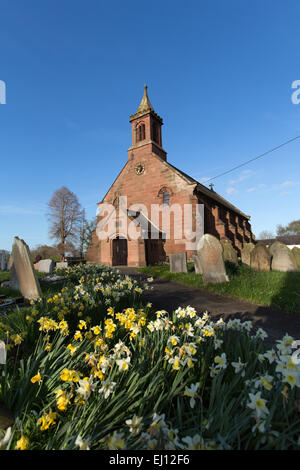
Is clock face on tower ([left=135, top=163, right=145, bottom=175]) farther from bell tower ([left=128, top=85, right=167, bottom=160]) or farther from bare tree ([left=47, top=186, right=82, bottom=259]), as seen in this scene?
bare tree ([left=47, top=186, right=82, bottom=259])

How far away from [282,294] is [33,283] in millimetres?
6583

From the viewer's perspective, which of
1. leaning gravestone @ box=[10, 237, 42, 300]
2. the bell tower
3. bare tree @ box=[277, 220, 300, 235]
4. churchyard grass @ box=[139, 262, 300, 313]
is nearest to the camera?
churchyard grass @ box=[139, 262, 300, 313]

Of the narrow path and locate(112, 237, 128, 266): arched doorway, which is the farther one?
locate(112, 237, 128, 266): arched doorway

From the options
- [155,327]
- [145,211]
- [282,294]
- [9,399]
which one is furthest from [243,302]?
[145,211]

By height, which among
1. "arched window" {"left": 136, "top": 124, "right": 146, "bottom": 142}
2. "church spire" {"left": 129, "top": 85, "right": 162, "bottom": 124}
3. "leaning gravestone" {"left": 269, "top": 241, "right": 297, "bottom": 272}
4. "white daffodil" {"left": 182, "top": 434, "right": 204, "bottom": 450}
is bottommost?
"white daffodil" {"left": 182, "top": 434, "right": 204, "bottom": 450}

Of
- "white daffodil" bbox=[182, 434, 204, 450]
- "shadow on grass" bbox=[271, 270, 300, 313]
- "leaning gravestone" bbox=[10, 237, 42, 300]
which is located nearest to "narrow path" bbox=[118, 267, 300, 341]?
"shadow on grass" bbox=[271, 270, 300, 313]

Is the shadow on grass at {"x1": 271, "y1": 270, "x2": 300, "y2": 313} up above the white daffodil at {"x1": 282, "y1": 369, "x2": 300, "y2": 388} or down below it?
below

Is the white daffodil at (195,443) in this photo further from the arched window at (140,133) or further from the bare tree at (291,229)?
the bare tree at (291,229)

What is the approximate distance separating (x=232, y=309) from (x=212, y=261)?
2781mm

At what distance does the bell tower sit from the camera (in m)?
23.4

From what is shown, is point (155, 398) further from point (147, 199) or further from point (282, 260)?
point (147, 199)

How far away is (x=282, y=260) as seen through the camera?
9578 millimetres

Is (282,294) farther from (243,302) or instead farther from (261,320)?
(261,320)
